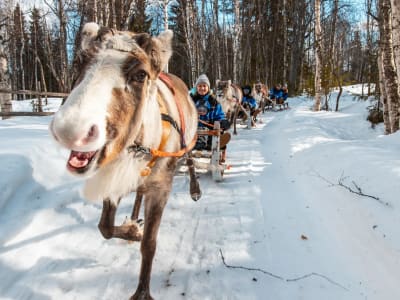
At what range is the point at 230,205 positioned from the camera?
432 cm

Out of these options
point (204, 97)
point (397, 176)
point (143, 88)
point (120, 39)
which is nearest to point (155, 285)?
point (143, 88)

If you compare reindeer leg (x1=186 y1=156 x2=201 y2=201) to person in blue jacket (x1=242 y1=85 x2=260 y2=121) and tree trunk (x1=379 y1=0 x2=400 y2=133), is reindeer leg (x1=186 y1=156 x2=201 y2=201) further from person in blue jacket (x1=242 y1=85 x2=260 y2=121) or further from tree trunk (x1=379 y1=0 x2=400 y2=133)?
person in blue jacket (x1=242 y1=85 x2=260 y2=121)

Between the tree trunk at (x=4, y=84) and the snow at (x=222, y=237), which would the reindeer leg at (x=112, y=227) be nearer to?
the snow at (x=222, y=237)

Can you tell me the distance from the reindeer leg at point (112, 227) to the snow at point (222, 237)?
182 mm

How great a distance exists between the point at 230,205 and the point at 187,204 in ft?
1.83

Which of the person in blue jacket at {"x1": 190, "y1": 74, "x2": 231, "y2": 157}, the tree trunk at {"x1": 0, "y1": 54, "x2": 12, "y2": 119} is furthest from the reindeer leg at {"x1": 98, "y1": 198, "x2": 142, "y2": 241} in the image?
the tree trunk at {"x1": 0, "y1": 54, "x2": 12, "y2": 119}

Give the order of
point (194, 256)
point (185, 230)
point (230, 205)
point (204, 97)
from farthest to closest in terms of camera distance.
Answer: point (204, 97) → point (230, 205) → point (185, 230) → point (194, 256)

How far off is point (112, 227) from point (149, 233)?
1.56 ft

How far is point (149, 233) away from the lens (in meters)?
2.55

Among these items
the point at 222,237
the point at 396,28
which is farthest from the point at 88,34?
the point at 396,28

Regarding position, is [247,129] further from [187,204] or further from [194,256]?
[194,256]

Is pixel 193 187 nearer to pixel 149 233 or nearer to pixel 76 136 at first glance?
pixel 149 233

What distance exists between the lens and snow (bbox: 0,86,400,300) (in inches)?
102

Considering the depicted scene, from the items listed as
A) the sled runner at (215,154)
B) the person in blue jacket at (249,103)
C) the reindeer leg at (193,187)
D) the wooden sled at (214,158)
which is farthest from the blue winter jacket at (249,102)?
the reindeer leg at (193,187)
